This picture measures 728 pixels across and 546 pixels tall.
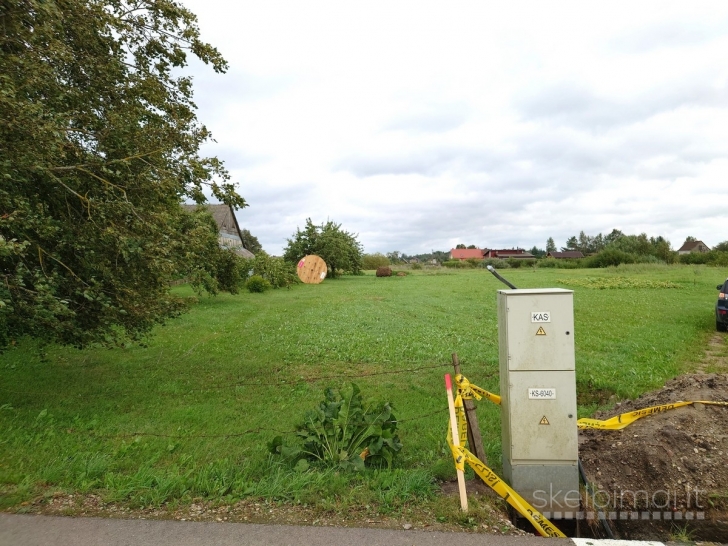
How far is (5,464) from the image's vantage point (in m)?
4.63

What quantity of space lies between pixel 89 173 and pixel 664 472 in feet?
25.0

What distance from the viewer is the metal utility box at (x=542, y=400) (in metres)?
3.95

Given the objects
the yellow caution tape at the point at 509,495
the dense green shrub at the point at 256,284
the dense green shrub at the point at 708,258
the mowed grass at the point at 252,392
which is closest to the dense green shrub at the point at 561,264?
the dense green shrub at the point at 708,258

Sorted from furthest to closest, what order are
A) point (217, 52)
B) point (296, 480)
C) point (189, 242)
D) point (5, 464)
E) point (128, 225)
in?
point (217, 52) → point (189, 242) → point (128, 225) → point (5, 464) → point (296, 480)

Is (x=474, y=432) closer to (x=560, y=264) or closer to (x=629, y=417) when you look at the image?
(x=629, y=417)

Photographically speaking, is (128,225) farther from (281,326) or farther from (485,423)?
(281,326)

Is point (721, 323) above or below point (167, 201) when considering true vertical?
below

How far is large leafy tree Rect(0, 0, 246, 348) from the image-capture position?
19.2 feet

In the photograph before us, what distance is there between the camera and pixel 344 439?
4.59 metres

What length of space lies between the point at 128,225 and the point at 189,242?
109cm

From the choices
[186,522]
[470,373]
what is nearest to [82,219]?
[186,522]

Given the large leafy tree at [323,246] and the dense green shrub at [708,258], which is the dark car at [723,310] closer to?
the large leafy tree at [323,246]

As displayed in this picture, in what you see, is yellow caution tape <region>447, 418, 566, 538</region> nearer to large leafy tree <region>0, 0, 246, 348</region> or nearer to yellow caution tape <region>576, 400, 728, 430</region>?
yellow caution tape <region>576, 400, 728, 430</region>

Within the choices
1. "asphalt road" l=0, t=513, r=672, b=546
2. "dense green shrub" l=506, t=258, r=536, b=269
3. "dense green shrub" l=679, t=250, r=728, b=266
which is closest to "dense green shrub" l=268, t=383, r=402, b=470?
"asphalt road" l=0, t=513, r=672, b=546
